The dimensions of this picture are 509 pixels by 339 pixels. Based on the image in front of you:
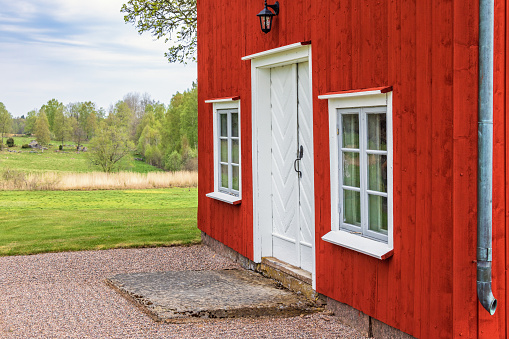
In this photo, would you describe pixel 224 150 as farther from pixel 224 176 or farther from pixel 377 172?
pixel 377 172

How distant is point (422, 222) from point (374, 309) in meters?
1.04

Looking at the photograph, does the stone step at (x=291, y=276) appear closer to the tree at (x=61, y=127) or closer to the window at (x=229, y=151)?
the window at (x=229, y=151)

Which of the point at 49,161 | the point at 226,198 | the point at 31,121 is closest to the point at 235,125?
the point at 226,198

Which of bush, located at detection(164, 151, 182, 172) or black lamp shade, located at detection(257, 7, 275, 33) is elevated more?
black lamp shade, located at detection(257, 7, 275, 33)

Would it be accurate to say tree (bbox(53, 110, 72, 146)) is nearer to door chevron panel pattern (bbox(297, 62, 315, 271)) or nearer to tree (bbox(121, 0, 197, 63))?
tree (bbox(121, 0, 197, 63))

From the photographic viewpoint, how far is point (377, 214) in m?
5.36

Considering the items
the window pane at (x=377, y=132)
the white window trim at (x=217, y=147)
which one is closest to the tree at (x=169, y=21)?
the white window trim at (x=217, y=147)

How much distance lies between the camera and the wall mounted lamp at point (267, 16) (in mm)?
7070

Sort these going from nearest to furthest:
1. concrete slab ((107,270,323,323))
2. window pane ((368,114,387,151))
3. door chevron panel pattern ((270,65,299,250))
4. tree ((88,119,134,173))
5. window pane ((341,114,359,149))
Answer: window pane ((368,114,387,151)) → window pane ((341,114,359,149)) → concrete slab ((107,270,323,323)) → door chevron panel pattern ((270,65,299,250)) → tree ((88,119,134,173))

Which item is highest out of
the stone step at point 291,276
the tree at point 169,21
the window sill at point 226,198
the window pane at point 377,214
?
the tree at point 169,21

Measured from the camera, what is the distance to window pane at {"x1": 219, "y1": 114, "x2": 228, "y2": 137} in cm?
912

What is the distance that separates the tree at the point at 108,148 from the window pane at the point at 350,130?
31414 mm

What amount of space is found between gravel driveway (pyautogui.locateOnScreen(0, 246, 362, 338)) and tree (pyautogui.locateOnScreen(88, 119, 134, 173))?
27024 millimetres

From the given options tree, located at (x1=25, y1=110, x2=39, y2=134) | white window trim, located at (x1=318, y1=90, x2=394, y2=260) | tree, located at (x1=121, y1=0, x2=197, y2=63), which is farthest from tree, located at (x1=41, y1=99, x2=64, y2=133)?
white window trim, located at (x1=318, y1=90, x2=394, y2=260)
